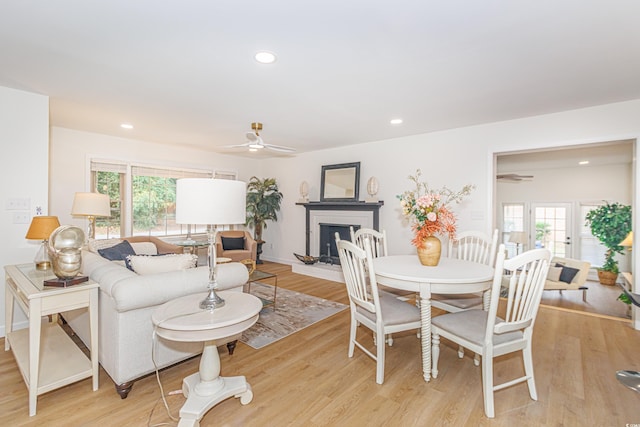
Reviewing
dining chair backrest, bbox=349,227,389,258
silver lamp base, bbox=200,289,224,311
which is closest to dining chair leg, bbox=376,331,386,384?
silver lamp base, bbox=200,289,224,311

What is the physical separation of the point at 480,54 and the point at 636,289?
307cm

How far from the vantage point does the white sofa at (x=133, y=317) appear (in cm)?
190

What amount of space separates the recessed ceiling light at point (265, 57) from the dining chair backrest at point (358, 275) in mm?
1485

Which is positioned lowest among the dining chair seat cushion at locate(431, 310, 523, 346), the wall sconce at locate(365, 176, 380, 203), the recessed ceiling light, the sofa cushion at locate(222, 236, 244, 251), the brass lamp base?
the dining chair seat cushion at locate(431, 310, 523, 346)

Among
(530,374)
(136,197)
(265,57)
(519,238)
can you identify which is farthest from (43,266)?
(519,238)

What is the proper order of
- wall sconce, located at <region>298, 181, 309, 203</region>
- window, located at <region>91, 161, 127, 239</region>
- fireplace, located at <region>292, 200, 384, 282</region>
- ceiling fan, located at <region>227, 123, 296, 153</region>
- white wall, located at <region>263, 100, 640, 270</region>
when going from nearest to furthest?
white wall, located at <region>263, 100, 640, 270</region> < ceiling fan, located at <region>227, 123, 296, 153</region> < window, located at <region>91, 161, 127, 239</region> < fireplace, located at <region>292, 200, 384, 282</region> < wall sconce, located at <region>298, 181, 309, 203</region>

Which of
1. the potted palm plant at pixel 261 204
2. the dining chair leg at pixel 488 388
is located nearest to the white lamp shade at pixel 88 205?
the potted palm plant at pixel 261 204

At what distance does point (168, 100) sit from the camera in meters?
3.19

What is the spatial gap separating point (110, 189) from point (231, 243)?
7.12 feet

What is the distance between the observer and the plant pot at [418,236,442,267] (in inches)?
98.6

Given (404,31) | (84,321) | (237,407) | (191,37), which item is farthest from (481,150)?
(84,321)

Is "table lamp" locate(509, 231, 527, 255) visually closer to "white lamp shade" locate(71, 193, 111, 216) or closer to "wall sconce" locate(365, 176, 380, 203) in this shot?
"wall sconce" locate(365, 176, 380, 203)

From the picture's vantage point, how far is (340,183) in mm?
5613

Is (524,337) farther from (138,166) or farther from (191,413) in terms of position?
(138,166)
